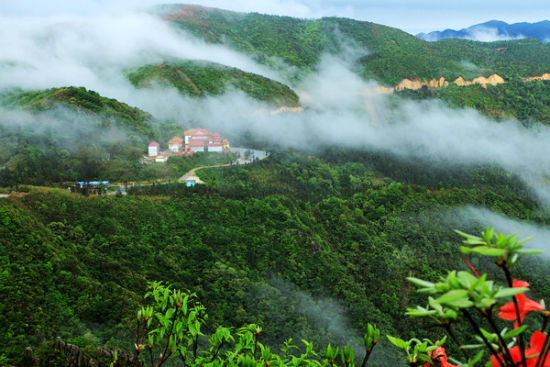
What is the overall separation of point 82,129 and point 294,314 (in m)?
19.1

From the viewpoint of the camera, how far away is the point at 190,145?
30.6 m

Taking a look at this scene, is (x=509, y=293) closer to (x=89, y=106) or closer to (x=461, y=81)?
(x=89, y=106)

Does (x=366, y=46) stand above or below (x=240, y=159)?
above

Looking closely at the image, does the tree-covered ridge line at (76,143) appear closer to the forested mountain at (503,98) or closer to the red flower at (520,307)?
the red flower at (520,307)

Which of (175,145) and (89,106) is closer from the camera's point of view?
(89,106)

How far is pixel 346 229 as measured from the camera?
26.9 meters

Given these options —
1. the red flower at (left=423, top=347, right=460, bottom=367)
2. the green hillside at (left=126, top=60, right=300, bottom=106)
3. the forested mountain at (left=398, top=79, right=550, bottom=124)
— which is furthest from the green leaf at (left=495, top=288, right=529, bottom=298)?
the forested mountain at (left=398, top=79, right=550, bottom=124)

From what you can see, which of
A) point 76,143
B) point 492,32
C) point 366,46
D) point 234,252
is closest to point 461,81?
point 366,46

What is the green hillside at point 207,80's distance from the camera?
42953mm

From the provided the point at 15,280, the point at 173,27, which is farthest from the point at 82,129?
the point at 173,27

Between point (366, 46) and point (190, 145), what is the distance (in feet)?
218

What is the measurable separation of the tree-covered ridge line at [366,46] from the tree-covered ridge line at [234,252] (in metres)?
42.8

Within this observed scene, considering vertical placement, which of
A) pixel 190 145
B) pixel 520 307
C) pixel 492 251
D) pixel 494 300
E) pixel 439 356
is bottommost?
pixel 439 356

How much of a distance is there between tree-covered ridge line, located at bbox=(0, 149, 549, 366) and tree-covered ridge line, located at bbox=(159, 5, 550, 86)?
42.8m
